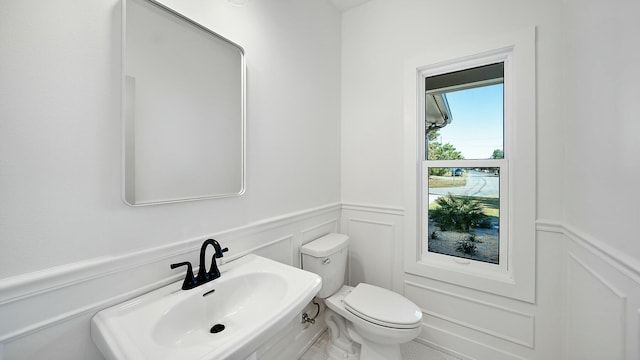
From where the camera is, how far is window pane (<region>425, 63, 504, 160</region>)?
5.10ft

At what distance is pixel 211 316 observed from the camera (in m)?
0.92

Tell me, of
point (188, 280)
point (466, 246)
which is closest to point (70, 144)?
point (188, 280)

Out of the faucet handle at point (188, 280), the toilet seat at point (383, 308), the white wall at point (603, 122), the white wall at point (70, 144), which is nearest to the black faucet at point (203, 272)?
the faucet handle at point (188, 280)

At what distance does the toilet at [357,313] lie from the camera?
1274 millimetres

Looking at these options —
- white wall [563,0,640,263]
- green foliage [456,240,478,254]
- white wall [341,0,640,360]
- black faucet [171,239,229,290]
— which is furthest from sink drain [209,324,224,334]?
green foliage [456,240,478,254]

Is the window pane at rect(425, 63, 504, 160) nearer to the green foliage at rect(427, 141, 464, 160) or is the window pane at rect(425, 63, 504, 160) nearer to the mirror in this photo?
the green foliage at rect(427, 141, 464, 160)

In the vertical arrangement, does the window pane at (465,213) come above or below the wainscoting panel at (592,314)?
above

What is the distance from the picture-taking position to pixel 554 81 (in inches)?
51.2

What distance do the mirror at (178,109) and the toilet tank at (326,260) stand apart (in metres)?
0.65

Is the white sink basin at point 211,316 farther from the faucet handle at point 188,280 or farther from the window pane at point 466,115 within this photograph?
the window pane at point 466,115

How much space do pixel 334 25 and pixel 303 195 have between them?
146cm

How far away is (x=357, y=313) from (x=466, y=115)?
1.52 metres

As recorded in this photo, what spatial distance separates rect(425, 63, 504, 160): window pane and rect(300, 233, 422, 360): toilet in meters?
1.03

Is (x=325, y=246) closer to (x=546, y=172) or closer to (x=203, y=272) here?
(x=203, y=272)
